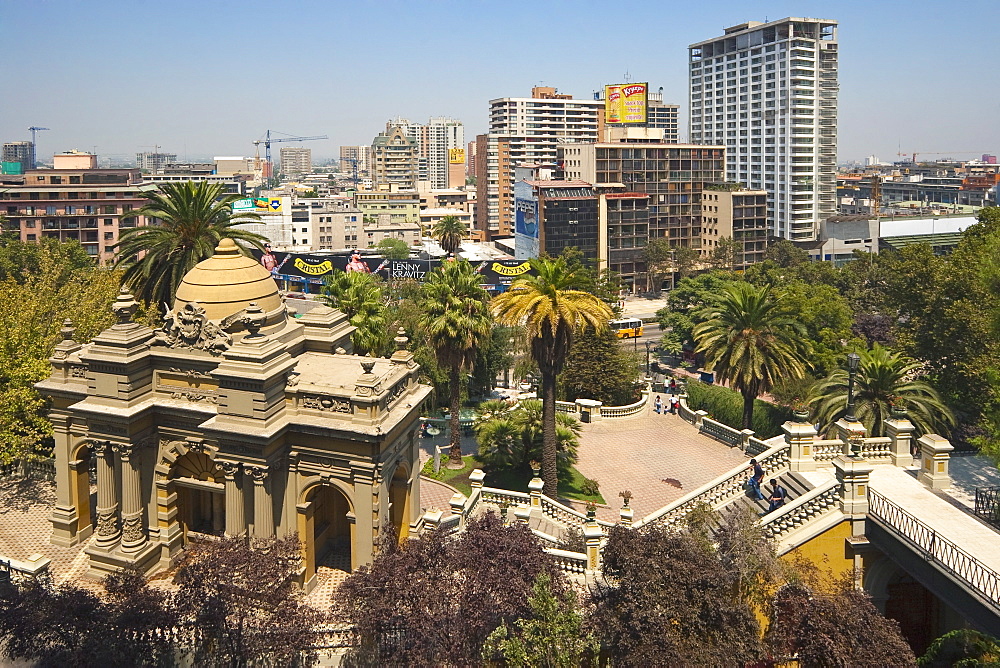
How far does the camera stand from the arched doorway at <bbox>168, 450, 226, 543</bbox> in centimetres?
2408

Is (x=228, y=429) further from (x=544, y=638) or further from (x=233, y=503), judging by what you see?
(x=544, y=638)

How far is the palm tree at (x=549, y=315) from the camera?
32.1 m

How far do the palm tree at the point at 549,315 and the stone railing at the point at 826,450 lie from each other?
9321mm

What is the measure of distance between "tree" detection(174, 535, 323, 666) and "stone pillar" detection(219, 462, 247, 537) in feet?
12.4

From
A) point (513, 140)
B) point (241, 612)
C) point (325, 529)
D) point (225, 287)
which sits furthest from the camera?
point (513, 140)

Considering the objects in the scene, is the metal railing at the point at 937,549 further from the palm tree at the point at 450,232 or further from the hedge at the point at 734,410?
the palm tree at the point at 450,232

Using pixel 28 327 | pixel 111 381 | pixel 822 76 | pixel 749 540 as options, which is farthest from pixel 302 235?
pixel 749 540

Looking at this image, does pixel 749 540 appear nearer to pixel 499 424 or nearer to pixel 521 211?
pixel 499 424

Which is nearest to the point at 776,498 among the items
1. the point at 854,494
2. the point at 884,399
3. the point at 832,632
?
the point at 854,494

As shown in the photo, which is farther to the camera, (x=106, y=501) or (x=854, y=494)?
(x=106, y=501)

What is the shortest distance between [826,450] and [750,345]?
555 inches

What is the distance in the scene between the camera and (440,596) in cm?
1792

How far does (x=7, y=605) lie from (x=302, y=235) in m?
125

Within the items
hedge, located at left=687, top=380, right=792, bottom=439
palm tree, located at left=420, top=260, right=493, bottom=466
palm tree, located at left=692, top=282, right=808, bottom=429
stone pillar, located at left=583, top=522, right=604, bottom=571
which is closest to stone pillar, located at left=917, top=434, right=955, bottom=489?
stone pillar, located at left=583, top=522, right=604, bottom=571
